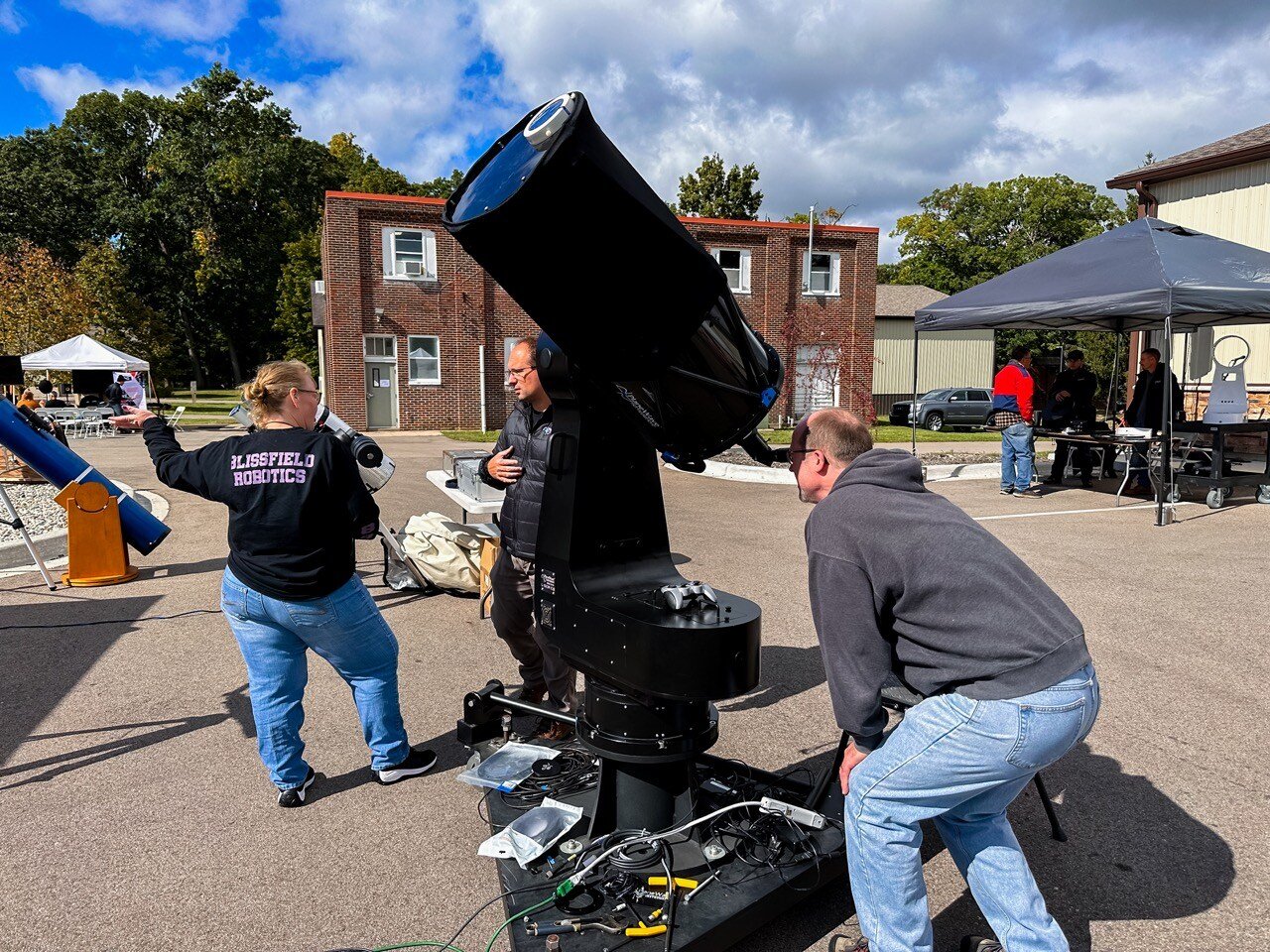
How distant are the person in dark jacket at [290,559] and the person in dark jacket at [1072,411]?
41.7 feet

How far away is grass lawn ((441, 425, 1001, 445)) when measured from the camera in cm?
2169

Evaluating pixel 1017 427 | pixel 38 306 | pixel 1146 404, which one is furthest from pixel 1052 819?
pixel 38 306

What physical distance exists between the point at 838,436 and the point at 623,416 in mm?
704

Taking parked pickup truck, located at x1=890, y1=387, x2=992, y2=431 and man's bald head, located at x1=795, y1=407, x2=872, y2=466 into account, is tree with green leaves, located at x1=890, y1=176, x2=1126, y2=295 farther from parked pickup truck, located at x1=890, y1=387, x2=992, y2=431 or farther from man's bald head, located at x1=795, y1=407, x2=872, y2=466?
man's bald head, located at x1=795, y1=407, x2=872, y2=466

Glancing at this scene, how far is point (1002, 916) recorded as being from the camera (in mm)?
2346

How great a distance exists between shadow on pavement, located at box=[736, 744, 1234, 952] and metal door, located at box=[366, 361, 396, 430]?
23844 mm

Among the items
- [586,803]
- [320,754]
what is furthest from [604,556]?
[320,754]

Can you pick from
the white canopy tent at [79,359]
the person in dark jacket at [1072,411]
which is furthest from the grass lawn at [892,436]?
the white canopy tent at [79,359]

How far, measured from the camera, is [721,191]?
4559cm

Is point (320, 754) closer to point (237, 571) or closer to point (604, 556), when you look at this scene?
point (237, 571)

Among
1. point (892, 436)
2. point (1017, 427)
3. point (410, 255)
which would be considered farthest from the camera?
point (410, 255)

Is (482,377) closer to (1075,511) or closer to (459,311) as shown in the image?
(459,311)

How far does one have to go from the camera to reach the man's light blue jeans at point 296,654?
3451 millimetres

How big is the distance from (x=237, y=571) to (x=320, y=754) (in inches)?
46.1
